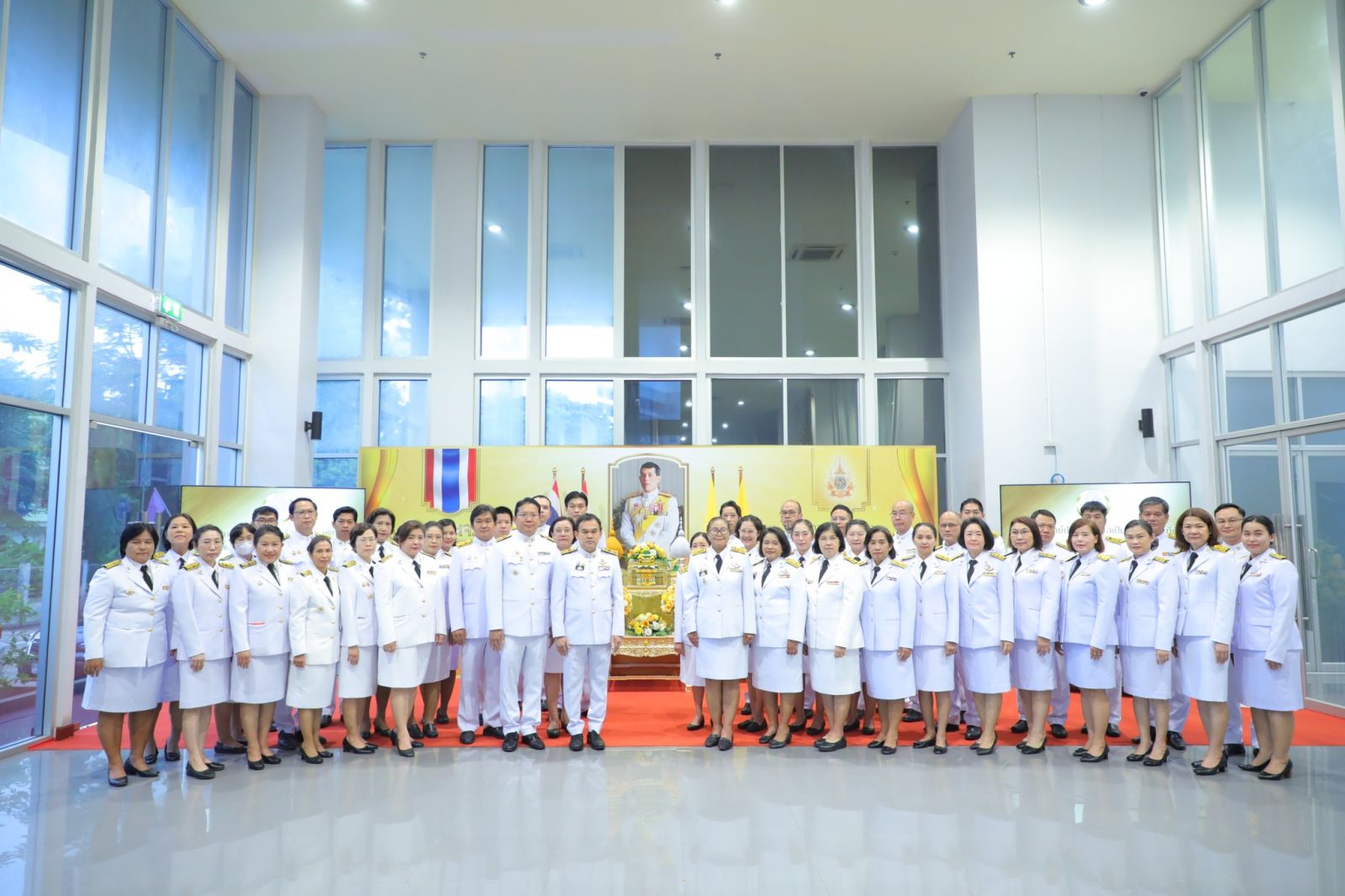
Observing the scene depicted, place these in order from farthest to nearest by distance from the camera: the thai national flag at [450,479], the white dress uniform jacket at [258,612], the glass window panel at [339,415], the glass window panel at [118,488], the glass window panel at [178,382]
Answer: the glass window panel at [339,415] → the thai national flag at [450,479] → the glass window panel at [178,382] → the glass window panel at [118,488] → the white dress uniform jacket at [258,612]

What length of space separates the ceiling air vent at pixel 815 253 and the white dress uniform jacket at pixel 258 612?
7.61 meters

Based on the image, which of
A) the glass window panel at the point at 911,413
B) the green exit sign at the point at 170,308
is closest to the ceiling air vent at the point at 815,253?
the glass window panel at the point at 911,413

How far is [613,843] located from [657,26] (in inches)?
295

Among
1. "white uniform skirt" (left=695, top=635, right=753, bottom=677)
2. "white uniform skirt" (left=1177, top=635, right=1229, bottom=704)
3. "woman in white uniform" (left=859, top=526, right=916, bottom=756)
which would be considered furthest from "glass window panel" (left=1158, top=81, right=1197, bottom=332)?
"white uniform skirt" (left=695, top=635, right=753, bottom=677)

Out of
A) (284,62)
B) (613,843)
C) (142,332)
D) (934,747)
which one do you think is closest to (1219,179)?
(934,747)

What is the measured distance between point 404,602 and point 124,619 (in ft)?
4.94

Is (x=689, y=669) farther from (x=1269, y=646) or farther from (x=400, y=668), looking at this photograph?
(x=1269, y=646)

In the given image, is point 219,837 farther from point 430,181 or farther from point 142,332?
point 430,181

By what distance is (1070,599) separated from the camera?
17.6 ft

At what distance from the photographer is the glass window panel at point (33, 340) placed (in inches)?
227

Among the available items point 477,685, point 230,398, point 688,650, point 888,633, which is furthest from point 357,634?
point 230,398

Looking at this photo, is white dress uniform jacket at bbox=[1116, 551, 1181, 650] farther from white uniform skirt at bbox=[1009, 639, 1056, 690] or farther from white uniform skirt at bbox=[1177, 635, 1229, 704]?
white uniform skirt at bbox=[1009, 639, 1056, 690]

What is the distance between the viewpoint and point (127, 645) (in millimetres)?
4777

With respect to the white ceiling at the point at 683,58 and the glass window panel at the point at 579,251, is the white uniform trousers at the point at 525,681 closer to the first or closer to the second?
the glass window panel at the point at 579,251
